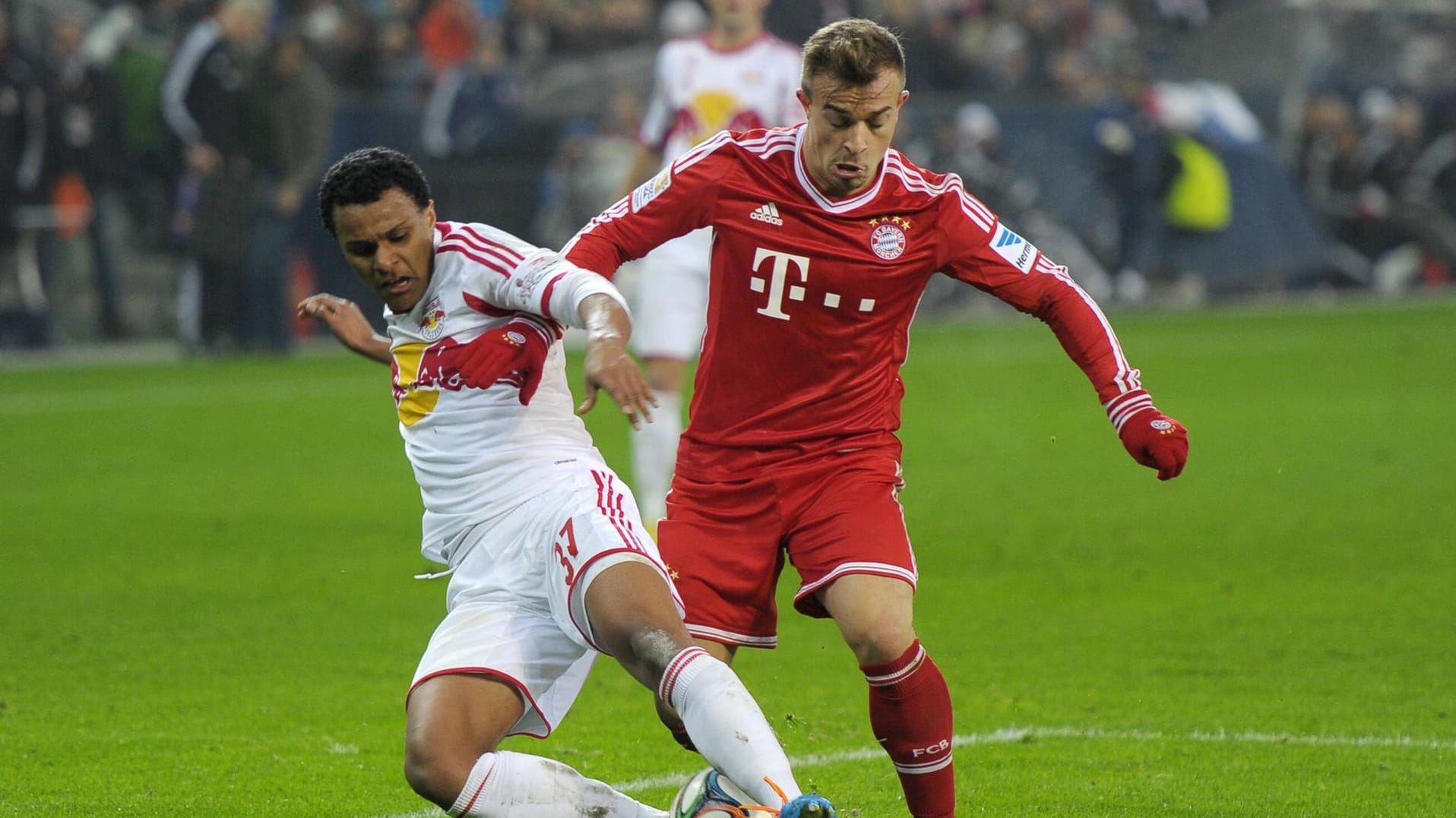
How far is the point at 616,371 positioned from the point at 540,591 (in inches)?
29.2

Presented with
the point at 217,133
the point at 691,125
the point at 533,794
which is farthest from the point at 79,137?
the point at 533,794

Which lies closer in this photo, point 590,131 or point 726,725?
point 726,725

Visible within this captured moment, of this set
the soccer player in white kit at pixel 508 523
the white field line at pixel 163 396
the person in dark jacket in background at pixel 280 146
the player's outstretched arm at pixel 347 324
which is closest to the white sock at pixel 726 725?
the soccer player in white kit at pixel 508 523

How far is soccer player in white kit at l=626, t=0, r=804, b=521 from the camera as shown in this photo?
952 cm

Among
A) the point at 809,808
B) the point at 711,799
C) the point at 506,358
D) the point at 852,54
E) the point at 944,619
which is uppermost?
the point at 852,54

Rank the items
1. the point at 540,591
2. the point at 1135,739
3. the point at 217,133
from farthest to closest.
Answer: the point at 217,133 < the point at 1135,739 < the point at 540,591

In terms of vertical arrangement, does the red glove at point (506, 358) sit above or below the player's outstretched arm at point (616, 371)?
below

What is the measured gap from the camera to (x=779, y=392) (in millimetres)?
5383

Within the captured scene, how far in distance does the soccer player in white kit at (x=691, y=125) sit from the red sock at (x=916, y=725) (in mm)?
4585

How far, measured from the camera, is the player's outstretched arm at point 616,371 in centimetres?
430

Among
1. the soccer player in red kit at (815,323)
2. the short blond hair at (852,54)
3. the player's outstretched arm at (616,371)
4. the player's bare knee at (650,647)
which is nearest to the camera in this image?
the player's outstretched arm at (616,371)

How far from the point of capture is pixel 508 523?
489cm

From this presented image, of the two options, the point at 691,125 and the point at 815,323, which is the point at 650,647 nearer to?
the point at 815,323

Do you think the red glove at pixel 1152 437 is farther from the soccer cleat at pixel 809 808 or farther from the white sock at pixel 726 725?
the soccer cleat at pixel 809 808
